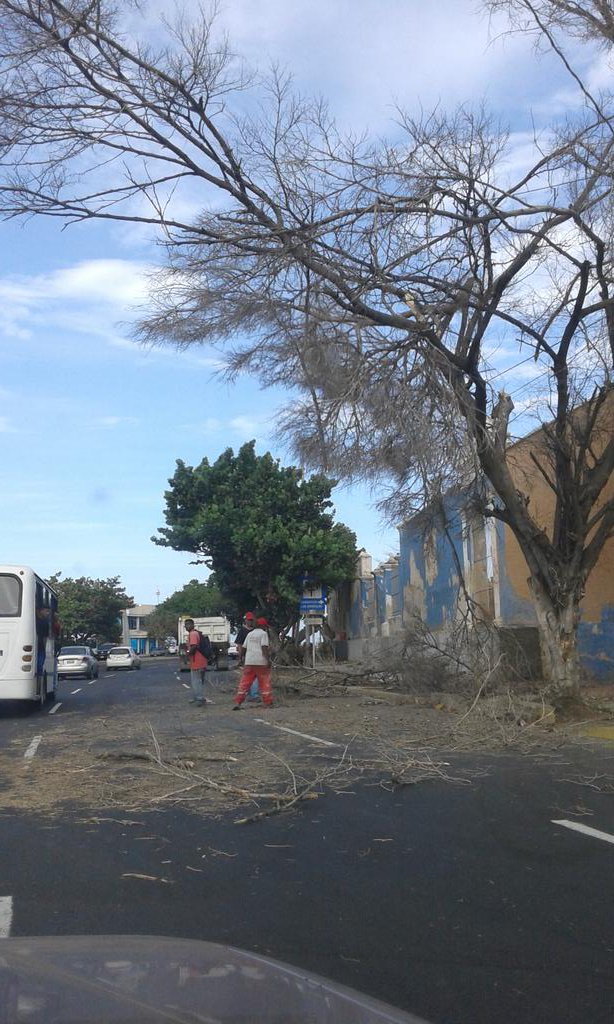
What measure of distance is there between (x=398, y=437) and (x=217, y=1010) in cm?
1000

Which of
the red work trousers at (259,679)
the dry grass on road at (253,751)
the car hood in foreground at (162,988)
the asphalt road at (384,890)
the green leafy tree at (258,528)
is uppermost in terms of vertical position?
the green leafy tree at (258,528)

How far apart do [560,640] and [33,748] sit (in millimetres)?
7590

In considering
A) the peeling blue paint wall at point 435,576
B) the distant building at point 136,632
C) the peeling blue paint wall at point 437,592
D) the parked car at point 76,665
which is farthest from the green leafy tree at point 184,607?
the peeling blue paint wall at point 435,576

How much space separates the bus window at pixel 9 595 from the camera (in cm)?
1884

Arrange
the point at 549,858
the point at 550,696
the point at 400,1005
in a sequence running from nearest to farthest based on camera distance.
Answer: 1. the point at 400,1005
2. the point at 549,858
3. the point at 550,696

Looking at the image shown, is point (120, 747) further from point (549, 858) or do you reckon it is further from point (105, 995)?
point (105, 995)

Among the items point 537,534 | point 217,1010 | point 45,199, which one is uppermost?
point 45,199

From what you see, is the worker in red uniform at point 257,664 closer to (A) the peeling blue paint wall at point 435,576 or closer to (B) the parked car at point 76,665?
(A) the peeling blue paint wall at point 435,576

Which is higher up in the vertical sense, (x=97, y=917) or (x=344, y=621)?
(x=344, y=621)

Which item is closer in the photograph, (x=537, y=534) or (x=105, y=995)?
(x=105, y=995)

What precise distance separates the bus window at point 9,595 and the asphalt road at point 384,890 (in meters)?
10.9

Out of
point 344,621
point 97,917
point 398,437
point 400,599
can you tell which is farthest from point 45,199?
point 344,621

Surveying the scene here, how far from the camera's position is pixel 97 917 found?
548 centimetres

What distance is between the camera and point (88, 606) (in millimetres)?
88375
